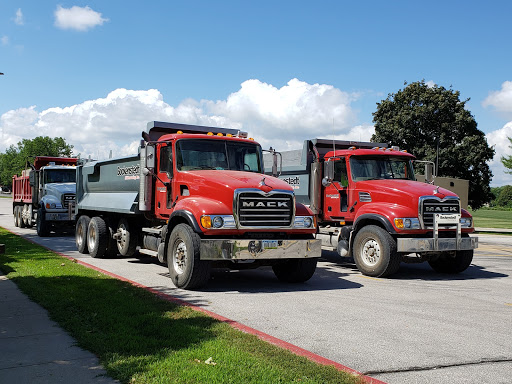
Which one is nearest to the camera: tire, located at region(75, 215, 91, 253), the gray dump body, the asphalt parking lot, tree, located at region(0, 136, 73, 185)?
the asphalt parking lot

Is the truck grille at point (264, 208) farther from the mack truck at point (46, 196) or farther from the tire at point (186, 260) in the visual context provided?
the mack truck at point (46, 196)

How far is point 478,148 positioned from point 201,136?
2497 centimetres

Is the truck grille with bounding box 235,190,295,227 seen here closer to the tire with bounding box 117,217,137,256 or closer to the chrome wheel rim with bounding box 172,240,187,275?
the chrome wheel rim with bounding box 172,240,187,275

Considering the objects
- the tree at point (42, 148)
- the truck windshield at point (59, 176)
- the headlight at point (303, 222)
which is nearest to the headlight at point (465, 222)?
the headlight at point (303, 222)

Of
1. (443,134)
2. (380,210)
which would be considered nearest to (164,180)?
(380,210)

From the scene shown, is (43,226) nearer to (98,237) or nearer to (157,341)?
(98,237)

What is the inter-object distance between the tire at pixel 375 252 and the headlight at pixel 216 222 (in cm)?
357

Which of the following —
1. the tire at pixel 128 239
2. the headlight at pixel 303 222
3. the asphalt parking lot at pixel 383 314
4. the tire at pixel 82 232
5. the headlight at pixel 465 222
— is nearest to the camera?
the asphalt parking lot at pixel 383 314

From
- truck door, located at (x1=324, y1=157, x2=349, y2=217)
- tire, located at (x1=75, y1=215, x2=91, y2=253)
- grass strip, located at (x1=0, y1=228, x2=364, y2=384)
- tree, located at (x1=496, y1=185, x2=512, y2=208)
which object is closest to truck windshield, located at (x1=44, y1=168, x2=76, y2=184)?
tire, located at (x1=75, y1=215, x2=91, y2=253)

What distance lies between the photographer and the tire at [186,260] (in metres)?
8.84

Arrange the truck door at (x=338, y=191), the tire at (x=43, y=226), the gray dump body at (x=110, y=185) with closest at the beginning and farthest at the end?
1. the gray dump body at (x=110, y=185)
2. the truck door at (x=338, y=191)
3. the tire at (x=43, y=226)

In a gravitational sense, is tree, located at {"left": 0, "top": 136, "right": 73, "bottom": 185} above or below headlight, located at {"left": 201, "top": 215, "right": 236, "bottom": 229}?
above

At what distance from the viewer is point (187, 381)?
4.48 meters

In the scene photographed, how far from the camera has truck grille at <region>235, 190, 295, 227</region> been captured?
8.97 m
